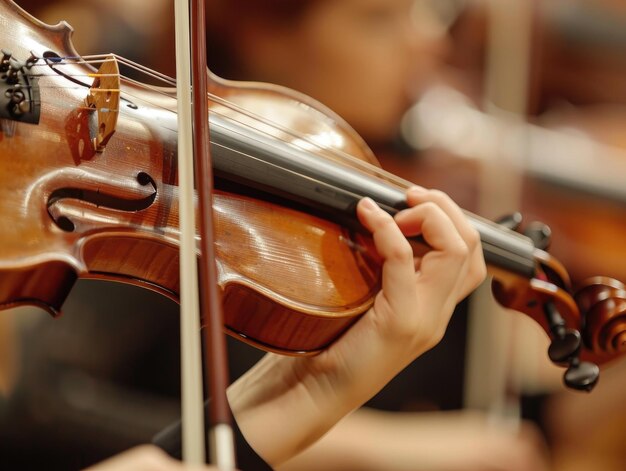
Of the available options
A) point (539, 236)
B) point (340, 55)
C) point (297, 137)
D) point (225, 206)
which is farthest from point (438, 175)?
point (225, 206)

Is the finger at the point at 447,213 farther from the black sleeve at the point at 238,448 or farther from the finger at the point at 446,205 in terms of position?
the black sleeve at the point at 238,448

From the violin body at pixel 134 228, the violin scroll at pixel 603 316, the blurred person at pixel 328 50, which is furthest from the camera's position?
the blurred person at pixel 328 50

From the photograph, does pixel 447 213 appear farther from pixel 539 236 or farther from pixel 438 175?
pixel 438 175

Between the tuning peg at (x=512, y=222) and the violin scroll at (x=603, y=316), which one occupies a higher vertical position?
the tuning peg at (x=512, y=222)

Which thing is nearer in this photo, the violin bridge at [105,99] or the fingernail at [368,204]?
the violin bridge at [105,99]

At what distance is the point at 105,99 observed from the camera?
1.77 ft

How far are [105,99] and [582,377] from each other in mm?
486

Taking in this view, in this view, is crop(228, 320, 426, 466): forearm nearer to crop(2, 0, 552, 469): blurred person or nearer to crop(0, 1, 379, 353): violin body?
crop(0, 1, 379, 353): violin body

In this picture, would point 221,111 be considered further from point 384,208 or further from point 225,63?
point 225,63

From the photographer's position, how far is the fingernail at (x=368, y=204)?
24.9 inches

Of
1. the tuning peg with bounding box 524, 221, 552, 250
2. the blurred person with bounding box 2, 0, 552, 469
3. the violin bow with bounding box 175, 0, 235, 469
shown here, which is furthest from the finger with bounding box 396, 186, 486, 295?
the blurred person with bounding box 2, 0, 552, 469

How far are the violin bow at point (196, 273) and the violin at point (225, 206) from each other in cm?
5

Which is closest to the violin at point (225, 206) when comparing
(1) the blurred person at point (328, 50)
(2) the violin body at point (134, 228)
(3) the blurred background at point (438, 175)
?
(2) the violin body at point (134, 228)

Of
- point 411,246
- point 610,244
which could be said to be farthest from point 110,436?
point 610,244
